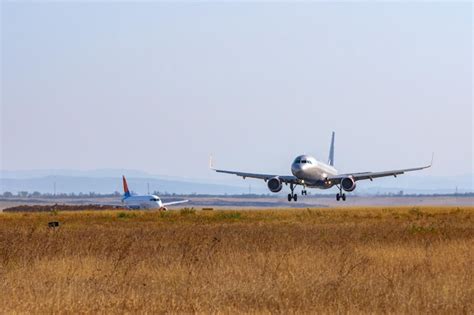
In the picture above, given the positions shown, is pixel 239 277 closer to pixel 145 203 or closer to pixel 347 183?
pixel 347 183

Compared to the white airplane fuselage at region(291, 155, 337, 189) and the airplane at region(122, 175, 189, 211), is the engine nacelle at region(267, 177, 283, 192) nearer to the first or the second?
the white airplane fuselage at region(291, 155, 337, 189)

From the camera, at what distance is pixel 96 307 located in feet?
44.6

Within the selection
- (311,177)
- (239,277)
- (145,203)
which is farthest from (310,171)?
(239,277)

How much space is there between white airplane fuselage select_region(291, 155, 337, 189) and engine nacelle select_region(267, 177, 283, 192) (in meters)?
2.63

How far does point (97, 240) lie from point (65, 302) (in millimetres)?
11897

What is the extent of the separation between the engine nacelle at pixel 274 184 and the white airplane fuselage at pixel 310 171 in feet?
8.62

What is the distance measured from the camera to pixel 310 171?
8062 centimetres

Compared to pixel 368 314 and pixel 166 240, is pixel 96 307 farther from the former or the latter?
pixel 166 240

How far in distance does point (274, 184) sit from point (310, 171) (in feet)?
17.3

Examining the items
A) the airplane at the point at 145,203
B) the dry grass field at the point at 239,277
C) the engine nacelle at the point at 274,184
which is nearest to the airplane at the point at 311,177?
the engine nacelle at the point at 274,184

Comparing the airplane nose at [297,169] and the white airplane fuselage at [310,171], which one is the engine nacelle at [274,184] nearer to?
the white airplane fuselage at [310,171]

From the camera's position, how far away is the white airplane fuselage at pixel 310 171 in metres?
79.8

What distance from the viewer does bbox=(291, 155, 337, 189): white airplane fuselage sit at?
7975 centimetres

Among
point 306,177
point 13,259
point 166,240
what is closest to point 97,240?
point 166,240
